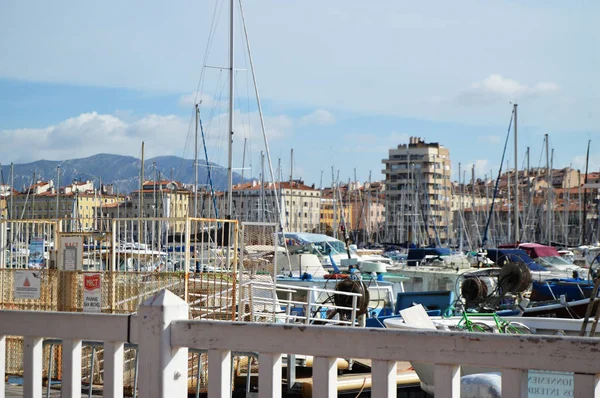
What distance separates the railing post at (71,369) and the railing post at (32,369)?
231 millimetres

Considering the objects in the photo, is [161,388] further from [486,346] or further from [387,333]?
[486,346]

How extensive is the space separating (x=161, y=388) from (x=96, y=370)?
9.27m

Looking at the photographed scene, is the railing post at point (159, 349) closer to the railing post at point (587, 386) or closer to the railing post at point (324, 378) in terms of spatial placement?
the railing post at point (324, 378)

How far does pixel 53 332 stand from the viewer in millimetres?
5426

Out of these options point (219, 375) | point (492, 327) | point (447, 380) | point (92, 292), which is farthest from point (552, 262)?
point (447, 380)

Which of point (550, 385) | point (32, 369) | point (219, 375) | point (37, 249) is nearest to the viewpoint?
point (219, 375)

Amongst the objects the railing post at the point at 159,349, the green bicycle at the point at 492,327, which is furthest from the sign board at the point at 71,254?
the railing post at the point at 159,349

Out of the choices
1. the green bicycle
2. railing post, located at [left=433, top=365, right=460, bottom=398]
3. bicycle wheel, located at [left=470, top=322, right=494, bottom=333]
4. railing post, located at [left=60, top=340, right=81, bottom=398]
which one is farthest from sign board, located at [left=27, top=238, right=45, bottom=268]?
railing post, located at [left=433, top=365, right=460, bottom=398]

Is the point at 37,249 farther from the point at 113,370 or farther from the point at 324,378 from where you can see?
the point at 324,378

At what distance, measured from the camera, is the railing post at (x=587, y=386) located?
4.16 m

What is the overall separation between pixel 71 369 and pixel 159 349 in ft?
2.39

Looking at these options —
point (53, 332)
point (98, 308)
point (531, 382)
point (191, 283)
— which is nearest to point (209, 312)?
point (191, 283)

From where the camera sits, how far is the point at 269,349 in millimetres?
4828

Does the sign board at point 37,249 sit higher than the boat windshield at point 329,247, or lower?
higher
